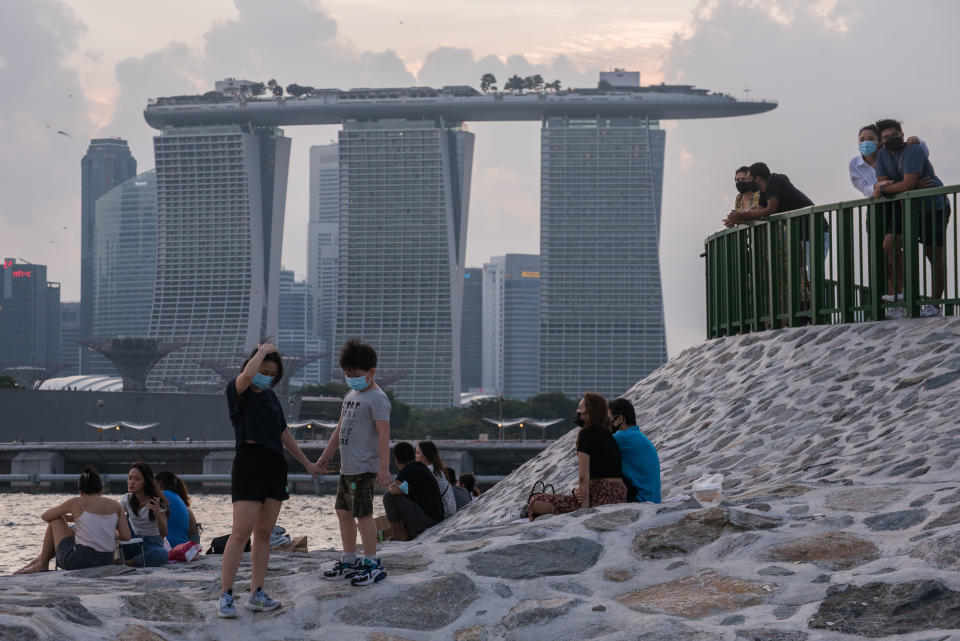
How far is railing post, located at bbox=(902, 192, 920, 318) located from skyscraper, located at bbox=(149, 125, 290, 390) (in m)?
174

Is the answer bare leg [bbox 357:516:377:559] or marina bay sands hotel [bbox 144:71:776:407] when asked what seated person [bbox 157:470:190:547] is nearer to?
bare leg [bbox 357:516:377:559]

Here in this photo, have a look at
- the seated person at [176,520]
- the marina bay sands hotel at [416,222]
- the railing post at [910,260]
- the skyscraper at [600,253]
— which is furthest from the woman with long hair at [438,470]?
the skyscraper at [600,253]

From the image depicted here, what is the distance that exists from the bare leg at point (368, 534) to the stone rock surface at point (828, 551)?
2.54 m

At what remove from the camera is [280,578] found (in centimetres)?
823

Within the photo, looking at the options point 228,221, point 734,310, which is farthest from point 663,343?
point 734,310

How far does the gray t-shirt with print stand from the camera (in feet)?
25.5

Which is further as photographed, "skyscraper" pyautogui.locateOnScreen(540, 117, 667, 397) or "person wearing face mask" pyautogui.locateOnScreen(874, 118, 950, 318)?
"skyscraper" pyautogui.locateOnScreen(540, 117, 667, 397)

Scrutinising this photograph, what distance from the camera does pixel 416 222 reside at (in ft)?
614

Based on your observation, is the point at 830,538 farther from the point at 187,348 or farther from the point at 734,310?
the point at 187,348

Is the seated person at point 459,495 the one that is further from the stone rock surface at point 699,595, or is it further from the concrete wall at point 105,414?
the concrete wall at point 105,414

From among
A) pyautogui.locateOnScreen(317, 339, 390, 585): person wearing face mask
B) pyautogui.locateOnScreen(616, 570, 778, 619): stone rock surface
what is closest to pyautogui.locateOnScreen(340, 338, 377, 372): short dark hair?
pyautogui.locateOnScreen(317, 339, 390, 585): person wearing face mask

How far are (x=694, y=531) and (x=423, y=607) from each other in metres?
2.01

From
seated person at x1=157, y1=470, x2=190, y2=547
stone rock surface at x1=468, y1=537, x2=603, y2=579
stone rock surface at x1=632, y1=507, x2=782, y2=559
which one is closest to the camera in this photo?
stone rock surface at x1=468, y1=537, x2=603, y2=579

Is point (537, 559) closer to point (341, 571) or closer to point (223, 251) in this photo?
point (341, 571)
